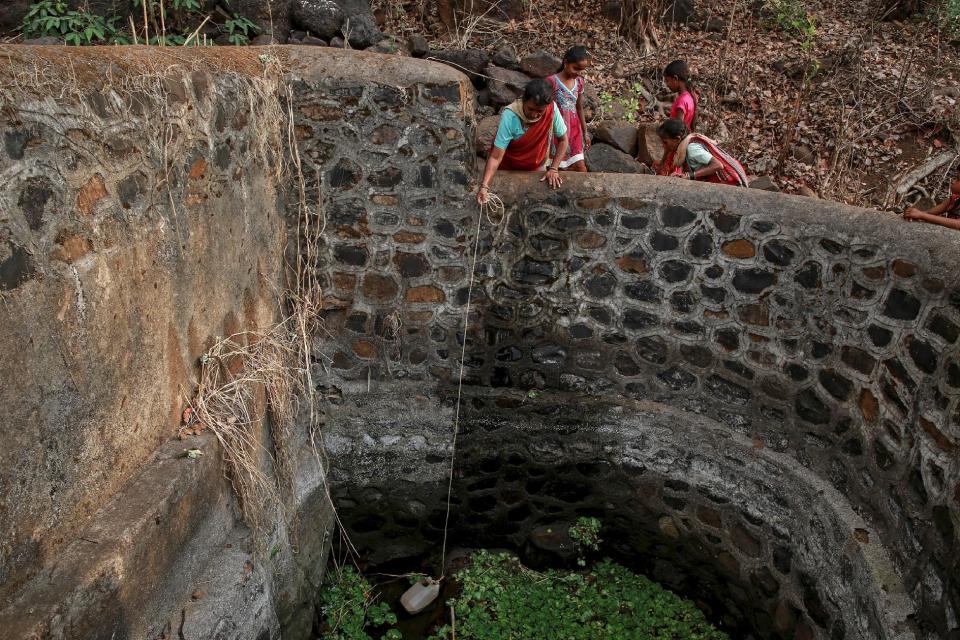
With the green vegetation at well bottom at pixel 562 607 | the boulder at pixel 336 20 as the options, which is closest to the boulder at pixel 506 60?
the boulder at pixel 336 20

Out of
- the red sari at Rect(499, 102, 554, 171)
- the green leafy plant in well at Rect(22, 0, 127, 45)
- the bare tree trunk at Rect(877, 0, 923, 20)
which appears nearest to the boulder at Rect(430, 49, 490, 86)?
the red sari at Rect(499, 102, 554, 171)

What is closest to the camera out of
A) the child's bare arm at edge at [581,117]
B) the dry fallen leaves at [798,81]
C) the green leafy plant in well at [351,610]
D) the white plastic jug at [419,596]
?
the green leafy plant in well at [351,610]

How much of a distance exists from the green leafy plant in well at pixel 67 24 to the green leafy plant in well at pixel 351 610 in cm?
418

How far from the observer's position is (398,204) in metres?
3.79

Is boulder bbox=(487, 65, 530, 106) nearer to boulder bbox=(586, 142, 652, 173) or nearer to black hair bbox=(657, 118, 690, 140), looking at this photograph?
boulder bbox=(586, 142, 652, 173)

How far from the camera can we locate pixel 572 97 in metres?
4.83

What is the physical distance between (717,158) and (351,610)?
3.49m

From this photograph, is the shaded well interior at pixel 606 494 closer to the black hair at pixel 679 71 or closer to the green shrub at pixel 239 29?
the black hair at pixel 679 71

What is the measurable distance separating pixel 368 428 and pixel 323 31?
324 cm

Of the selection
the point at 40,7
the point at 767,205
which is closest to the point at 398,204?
the point at 767,205

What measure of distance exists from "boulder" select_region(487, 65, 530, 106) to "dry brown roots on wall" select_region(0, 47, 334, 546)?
231 cm

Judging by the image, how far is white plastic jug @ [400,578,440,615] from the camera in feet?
13.9

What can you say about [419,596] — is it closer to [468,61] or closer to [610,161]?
[610,161]

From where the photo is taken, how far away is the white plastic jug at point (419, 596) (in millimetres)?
4223
